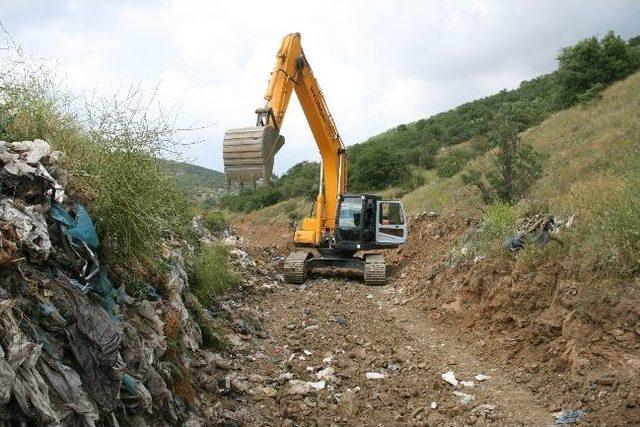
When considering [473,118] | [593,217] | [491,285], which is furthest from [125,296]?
[473,118]

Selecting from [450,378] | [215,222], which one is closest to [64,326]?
[450,378]

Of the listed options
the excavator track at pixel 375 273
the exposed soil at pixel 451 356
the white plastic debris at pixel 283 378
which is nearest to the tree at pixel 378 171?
the excavator track at pixel 375 273

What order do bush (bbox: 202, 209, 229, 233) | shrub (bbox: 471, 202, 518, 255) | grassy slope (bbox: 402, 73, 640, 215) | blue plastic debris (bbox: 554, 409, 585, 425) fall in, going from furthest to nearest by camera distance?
bush (bbox: 202, 209, 229, 233) → grassy slope (bbox: 402, 73, 640, 215) → shrub (bbox: 471, 202, 518, 255) → blue plastic debris (bbox: 554, 409, 585, 425)

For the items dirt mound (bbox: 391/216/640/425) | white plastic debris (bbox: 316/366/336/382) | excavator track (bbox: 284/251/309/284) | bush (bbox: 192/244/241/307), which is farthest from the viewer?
Result: excavator track (bbox: 284/251/309/284)

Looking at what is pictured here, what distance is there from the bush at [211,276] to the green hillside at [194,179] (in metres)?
1.79

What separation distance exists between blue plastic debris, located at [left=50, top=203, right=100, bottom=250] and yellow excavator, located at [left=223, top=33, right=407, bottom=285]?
5408mm

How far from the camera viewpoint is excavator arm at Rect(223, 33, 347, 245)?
25.0 feet

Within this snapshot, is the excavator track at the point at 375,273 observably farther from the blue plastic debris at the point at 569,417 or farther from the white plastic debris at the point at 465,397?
the blue plastic debris at the point at 569,417

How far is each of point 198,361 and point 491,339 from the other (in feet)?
11.1

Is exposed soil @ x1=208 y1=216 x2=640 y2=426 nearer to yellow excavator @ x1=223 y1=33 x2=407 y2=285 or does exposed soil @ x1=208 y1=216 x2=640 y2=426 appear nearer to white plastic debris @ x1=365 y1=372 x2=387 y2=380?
white plastic debris @ x1=365 y1=372 x2=387 y2=380

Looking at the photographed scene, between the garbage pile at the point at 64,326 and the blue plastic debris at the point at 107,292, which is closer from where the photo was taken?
the garbage pile at the point at 64,326

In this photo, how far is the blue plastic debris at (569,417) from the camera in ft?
15.3

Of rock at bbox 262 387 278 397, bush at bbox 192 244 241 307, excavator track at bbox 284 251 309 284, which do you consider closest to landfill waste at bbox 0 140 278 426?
rock at bbox 262 387 278 397

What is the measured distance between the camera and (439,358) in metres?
6.46
